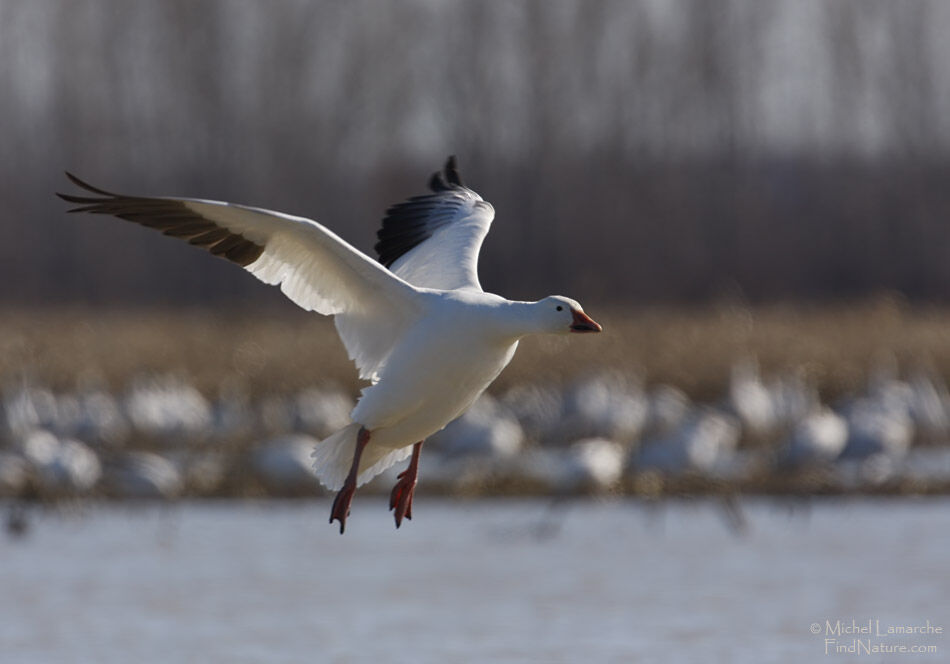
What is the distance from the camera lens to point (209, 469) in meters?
12.9

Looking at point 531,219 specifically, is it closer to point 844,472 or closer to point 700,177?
point 700,177

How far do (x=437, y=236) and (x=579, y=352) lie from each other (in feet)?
31.8

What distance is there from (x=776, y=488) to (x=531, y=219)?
19041mm

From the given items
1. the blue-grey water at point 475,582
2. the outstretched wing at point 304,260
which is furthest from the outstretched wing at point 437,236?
the blue-grey water at point 475,582

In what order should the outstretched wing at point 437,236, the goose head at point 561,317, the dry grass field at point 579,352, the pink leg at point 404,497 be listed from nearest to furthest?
the goose head at point 561,317 → the pink leg at point 404,497 → the outstretched wing at point 437,236 → the dry grass field at point 579,352

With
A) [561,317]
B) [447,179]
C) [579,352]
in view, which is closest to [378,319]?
[561,317]

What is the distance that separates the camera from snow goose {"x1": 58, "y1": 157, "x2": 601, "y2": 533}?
602cm

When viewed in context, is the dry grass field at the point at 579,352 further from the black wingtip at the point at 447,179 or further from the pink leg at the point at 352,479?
the pink leg at the point at 352,479

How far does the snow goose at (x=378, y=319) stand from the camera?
6016mm

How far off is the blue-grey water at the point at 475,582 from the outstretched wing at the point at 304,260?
2234 mm

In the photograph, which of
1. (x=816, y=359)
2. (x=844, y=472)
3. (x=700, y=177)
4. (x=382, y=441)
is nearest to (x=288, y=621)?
(x=382, y=441)

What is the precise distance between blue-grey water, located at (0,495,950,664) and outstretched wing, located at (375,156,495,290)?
2076 millimetres

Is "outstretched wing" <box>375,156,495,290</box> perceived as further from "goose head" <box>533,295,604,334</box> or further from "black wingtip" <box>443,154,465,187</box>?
"goose head" <box>533,295,604,334</box>

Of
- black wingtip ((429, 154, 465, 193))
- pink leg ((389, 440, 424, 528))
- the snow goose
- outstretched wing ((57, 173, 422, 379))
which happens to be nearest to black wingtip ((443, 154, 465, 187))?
black wingtip ((429, 154, 465, 193))
